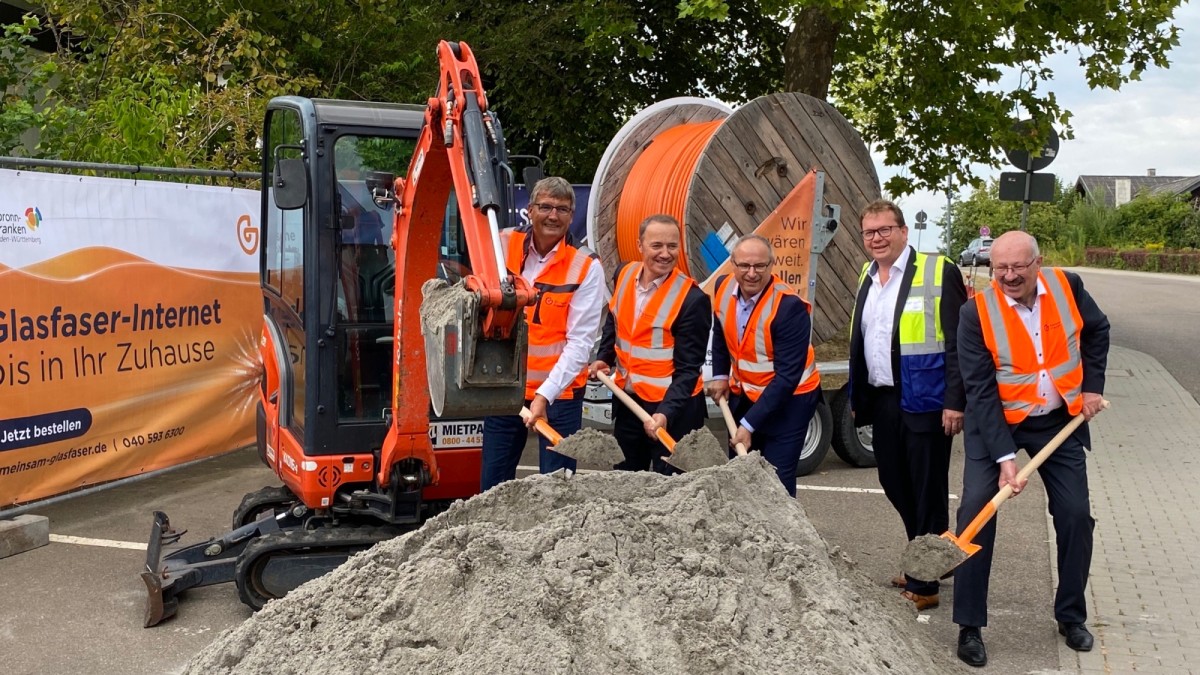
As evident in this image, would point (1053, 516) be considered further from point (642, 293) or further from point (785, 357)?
point (642, 293)

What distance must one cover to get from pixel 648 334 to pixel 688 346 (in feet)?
0.70

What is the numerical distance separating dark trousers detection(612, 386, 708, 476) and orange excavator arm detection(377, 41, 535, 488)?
1039 mm

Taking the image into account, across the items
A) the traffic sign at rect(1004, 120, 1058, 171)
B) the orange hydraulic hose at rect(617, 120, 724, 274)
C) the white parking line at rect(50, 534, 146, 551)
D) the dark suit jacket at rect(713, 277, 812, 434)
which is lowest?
the white parking line at rect(50, 534, 146, 551)

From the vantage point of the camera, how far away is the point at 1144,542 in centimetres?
703

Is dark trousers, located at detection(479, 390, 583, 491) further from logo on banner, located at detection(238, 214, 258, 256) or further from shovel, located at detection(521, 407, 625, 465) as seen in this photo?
logo on banner, located at detection(238, 214, 258, 256)

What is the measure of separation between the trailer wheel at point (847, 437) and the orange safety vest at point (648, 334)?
3.27m

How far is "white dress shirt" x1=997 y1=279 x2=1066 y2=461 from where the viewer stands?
5.15 metres

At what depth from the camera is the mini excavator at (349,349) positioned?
529 centimetres

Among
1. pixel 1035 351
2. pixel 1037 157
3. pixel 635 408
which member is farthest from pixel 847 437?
pixel 1037 157

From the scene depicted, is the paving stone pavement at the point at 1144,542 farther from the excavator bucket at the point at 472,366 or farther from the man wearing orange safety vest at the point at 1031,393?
the excavator bucket at the point at 472,366

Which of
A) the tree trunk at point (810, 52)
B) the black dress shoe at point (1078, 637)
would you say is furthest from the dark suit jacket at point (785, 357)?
the tree trunk at point (810, 52)

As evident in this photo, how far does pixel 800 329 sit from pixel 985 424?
1.02m

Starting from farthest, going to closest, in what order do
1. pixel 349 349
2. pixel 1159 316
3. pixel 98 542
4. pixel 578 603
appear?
pixel 1159 316, pixel 98 542, pixel 349 349, pixel 578 603

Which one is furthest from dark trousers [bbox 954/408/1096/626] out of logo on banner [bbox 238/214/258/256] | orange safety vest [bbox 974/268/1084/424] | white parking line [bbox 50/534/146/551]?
logo on banner [bbox 238/214/258/256]
